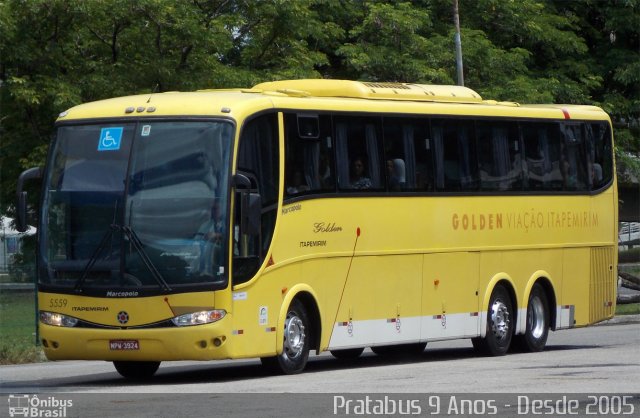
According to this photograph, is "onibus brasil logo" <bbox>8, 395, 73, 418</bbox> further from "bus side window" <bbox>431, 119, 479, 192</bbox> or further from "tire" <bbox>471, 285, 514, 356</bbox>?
"tire" <bbox>471, 285, 514, 356</bbox>

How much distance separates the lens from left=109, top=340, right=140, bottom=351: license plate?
16.0 meters

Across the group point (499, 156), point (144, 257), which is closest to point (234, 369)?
point (144, 257)

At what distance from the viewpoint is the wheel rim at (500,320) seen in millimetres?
21125

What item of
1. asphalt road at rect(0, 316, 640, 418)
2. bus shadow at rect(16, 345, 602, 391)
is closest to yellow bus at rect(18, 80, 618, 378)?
bus shadow at rect(16, 345, 602, 391)

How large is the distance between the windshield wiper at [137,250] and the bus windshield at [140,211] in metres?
0.01

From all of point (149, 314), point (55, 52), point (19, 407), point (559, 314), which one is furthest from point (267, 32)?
point (19, 407)

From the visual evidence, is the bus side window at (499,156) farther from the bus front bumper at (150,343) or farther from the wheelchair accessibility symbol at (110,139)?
the bus front bumper at (150,343)

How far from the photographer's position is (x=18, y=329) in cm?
2711

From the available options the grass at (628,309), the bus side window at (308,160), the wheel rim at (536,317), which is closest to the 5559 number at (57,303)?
the bus side window at (308,160)

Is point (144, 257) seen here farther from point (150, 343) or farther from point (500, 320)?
point (500, 320)

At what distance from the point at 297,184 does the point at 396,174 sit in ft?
7.30

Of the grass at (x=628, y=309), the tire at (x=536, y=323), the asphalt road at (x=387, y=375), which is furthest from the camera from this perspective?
the grass at (x=628, y=309)

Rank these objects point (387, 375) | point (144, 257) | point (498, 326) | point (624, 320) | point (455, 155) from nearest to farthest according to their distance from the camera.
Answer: point (144, 257) < point (387, 375) < point (455, 155) < point (498, 326) < point (624, 320)

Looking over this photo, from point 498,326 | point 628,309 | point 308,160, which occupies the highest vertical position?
point 308,160
